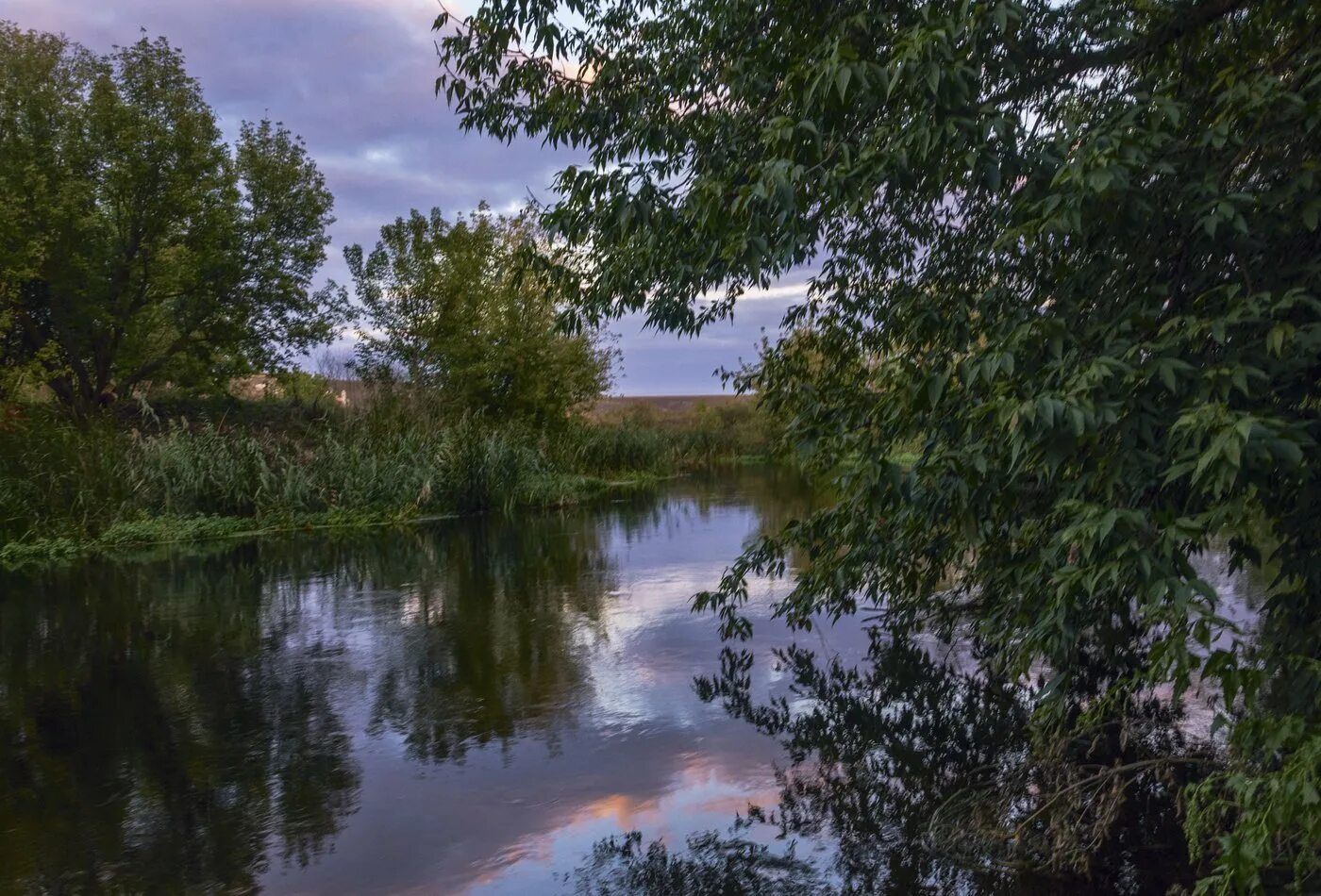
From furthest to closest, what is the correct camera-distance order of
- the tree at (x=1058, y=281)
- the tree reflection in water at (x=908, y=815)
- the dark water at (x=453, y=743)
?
1. the dark water at (x=453, y=743)
2. the tree reflection in water at (x=908, y=815)
3. the tree at (x=1058, y=281)

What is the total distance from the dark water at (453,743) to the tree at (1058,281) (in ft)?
3.71

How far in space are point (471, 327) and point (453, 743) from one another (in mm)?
23546

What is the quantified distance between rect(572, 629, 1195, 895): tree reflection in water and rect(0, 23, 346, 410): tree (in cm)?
2378

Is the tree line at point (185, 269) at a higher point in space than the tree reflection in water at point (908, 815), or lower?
higher

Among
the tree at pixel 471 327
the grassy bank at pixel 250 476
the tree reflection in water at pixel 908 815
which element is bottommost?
the tree reflection in water at pixel 908 815

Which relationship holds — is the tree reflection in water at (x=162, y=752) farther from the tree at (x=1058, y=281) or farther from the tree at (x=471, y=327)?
the tree at (x=471, y=327)

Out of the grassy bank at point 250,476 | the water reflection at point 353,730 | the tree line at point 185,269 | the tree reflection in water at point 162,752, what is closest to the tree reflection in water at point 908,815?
the water reflection at point 353,730

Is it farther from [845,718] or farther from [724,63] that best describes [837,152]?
[845,718]

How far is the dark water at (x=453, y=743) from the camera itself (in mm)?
4836

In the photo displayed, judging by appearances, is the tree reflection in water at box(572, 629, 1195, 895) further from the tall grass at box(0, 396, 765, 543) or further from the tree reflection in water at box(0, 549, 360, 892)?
the tall grass at box(0, 396, 765, 543)

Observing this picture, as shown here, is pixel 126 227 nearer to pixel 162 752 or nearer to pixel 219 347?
pixel 219 347

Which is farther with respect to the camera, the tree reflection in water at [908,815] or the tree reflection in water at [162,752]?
the tree reflection in water at [162,752]

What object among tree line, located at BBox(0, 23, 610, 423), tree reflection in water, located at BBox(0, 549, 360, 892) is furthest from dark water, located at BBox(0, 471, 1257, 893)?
tree line, located at BBox(0, 23, 610, 423)

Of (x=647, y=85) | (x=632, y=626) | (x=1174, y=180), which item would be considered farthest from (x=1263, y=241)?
(x=632, y=626)
